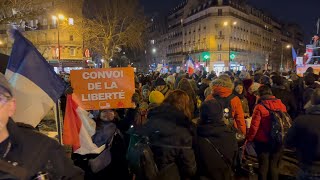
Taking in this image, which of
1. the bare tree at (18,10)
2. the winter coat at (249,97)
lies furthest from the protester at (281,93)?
the bare tree at (18,10)

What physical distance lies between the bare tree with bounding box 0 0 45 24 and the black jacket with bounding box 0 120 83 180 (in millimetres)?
9626

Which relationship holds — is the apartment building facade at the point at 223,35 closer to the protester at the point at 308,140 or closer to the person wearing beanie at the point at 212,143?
the person wearing beanie at the point at 212,143

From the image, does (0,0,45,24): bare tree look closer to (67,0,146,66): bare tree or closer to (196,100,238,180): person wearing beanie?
(196,100,238,180): person wearing beanie

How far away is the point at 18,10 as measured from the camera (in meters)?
10.8

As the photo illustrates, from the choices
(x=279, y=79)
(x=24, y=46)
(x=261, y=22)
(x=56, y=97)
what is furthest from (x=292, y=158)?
(x=261, y=22)

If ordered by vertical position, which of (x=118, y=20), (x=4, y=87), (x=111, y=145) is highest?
(x=118, y=20)

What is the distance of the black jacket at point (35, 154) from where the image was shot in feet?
5.78

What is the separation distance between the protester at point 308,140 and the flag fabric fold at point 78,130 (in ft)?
8.57

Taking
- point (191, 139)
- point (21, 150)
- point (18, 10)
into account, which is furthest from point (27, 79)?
point (18, 10)

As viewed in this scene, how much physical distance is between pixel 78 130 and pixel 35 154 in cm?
257

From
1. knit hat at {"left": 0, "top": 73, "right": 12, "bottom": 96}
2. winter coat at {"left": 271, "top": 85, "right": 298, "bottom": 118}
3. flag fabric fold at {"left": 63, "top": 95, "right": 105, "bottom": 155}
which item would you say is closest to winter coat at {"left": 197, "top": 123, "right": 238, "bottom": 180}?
flag fabric fold at {"left": 63, "top": 95, "right": 105, "bottom": 155}

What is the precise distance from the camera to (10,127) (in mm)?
1816

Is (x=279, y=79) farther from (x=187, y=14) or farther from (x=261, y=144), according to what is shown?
(x=187, y=14)

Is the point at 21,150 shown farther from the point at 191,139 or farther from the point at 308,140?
the point at 308,140
